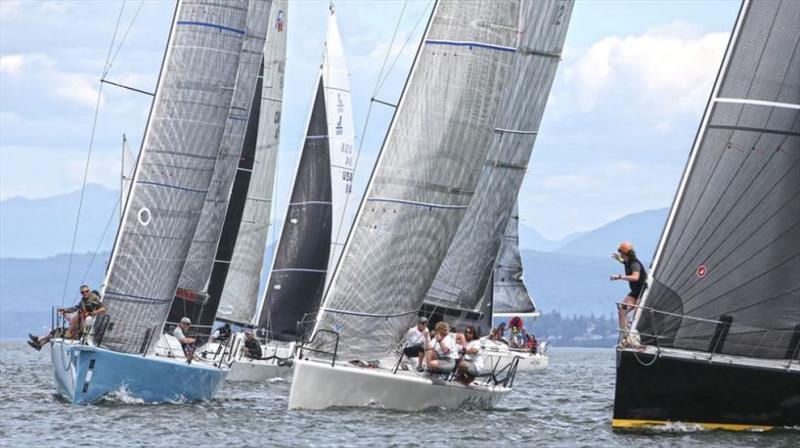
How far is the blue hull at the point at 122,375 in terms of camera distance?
27250mm

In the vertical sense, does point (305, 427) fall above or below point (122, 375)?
below

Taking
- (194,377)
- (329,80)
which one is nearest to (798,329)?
(194,377)

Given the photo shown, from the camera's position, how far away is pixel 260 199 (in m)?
44.1

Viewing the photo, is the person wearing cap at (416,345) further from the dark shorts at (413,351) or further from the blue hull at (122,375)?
the blue hull at (122,375)

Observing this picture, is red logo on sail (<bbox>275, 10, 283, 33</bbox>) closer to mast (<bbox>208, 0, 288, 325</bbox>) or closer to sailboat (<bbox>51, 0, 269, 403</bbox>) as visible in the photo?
mast (<bbox>208, 0, 288, 325</bbox>)

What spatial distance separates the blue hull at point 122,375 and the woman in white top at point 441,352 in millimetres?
4389

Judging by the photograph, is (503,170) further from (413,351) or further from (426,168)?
(413,351)

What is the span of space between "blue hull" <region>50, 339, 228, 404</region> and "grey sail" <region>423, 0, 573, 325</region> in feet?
23.1

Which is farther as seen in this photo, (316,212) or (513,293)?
(513,293)

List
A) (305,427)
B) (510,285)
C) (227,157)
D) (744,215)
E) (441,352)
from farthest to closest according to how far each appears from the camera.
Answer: (510,285) < (227,157) < (441,352) < (305,427) < (744,215)

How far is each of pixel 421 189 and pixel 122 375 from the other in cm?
581

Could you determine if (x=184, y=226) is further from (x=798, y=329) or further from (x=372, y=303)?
(x=798, y=329)

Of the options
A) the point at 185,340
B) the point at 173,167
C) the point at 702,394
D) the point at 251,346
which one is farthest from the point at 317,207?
the point at 702,394

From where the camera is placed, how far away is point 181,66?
29047 millimetres
